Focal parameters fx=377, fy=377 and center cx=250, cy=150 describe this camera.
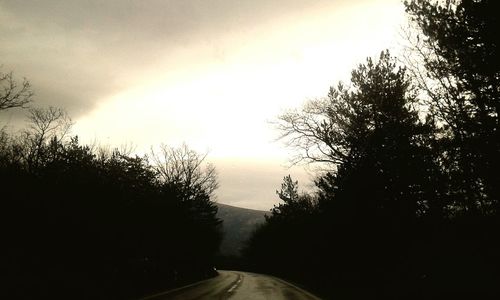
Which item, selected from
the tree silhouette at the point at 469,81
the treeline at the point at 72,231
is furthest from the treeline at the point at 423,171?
the treeline at the point at 72,231

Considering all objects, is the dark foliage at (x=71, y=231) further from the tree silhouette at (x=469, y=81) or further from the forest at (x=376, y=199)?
the tree silhouette at (x=469, y=81)

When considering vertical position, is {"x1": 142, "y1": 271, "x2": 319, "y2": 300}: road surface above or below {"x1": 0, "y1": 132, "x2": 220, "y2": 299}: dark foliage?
below

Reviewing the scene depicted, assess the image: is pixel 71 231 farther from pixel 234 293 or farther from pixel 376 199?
pixel 376 199

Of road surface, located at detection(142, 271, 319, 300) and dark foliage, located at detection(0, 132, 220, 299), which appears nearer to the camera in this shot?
dark foliage, located at detection(0, 132, 220, 299)

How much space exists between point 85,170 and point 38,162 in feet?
9.47

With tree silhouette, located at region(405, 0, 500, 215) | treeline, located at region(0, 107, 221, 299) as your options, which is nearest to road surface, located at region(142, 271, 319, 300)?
treeline, located at region(0, 107, 221, 299)

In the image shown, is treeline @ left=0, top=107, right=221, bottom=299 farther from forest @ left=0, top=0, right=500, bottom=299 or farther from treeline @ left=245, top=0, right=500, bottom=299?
treeline @ left=245, top=0, right=500, bottom=299

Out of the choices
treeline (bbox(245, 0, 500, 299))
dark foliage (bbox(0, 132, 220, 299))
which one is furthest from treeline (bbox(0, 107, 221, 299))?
treeline (bbox(245, 0, 500, 299))

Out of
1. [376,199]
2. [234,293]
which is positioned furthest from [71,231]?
[376,199]

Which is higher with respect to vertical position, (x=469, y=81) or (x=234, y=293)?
(x=469, y=81)

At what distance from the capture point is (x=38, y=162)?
21.0 meters

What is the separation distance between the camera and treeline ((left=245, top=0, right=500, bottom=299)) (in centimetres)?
1391

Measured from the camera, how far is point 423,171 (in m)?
20.2

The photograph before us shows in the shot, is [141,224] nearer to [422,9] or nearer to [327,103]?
[327,103]
